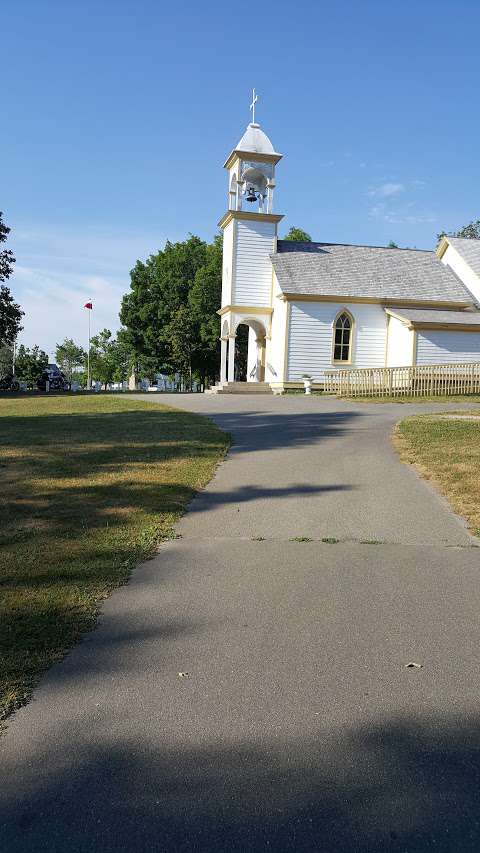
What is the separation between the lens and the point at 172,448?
488 inches

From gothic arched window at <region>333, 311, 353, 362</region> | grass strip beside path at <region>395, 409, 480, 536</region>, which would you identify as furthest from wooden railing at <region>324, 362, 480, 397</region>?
grass strip beside path at <region>395, 409, 480, 536</region>

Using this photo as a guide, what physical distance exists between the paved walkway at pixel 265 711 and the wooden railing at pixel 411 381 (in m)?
21.9

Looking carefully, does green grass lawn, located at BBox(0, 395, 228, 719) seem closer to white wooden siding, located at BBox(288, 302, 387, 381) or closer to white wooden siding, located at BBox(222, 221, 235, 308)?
white wooden siding, located at BBox(288, 302, 387, 381)

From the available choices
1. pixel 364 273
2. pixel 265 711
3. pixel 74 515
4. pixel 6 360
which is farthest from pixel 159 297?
pixel 265 711

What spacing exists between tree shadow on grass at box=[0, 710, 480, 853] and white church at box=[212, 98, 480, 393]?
94.6ft

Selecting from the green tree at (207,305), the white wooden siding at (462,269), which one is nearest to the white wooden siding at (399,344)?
the white wooden siding at (462,269)

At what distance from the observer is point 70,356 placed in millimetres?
126250

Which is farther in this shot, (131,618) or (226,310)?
(226,310)

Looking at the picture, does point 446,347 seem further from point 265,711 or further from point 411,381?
point 265,711

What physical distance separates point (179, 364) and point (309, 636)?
5545 centimetres

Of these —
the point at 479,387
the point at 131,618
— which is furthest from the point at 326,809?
the point at 479,387

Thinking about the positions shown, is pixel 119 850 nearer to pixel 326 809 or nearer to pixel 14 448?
pixel 326 809

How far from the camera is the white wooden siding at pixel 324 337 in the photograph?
1267 inches

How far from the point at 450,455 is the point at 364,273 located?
24.6 meters
